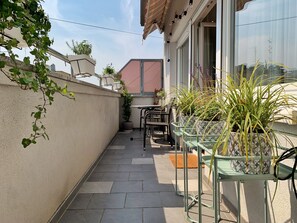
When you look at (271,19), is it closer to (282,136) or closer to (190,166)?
(282,136)

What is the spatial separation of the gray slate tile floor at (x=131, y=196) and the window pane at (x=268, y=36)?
1296 mm

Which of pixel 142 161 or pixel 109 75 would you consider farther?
pixel 109 75

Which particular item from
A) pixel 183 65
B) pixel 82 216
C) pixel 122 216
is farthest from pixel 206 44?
pixel 82 216

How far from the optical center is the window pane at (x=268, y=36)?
58.0 inches

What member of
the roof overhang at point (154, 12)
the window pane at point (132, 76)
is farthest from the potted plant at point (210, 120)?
the window pane at point (132, 76)

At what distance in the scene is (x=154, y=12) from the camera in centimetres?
553

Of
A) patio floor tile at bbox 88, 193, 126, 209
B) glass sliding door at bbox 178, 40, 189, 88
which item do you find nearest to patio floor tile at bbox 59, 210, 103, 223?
patio floor tile at bbox 88, 193, 126, 209

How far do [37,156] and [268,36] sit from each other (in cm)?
178

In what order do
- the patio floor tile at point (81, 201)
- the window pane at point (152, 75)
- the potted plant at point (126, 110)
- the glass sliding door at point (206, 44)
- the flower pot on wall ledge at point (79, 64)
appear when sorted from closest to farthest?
the patio floor tile at point (81, 201), the flower pot on wall ledge at point (79, 64), the glass sliding door at point (206, 44), the potted plant at point (126, 110), the window pane at point (152, 75)

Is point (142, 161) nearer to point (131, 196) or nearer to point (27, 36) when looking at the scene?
point (131, 196)

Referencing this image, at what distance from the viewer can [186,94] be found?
2.23m

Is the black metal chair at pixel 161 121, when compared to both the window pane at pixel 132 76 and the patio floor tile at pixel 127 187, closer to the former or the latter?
the patio floor tile at pixel 127 187

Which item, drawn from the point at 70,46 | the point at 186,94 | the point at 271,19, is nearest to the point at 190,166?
the point at 186,94

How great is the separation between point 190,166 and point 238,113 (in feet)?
8.45
